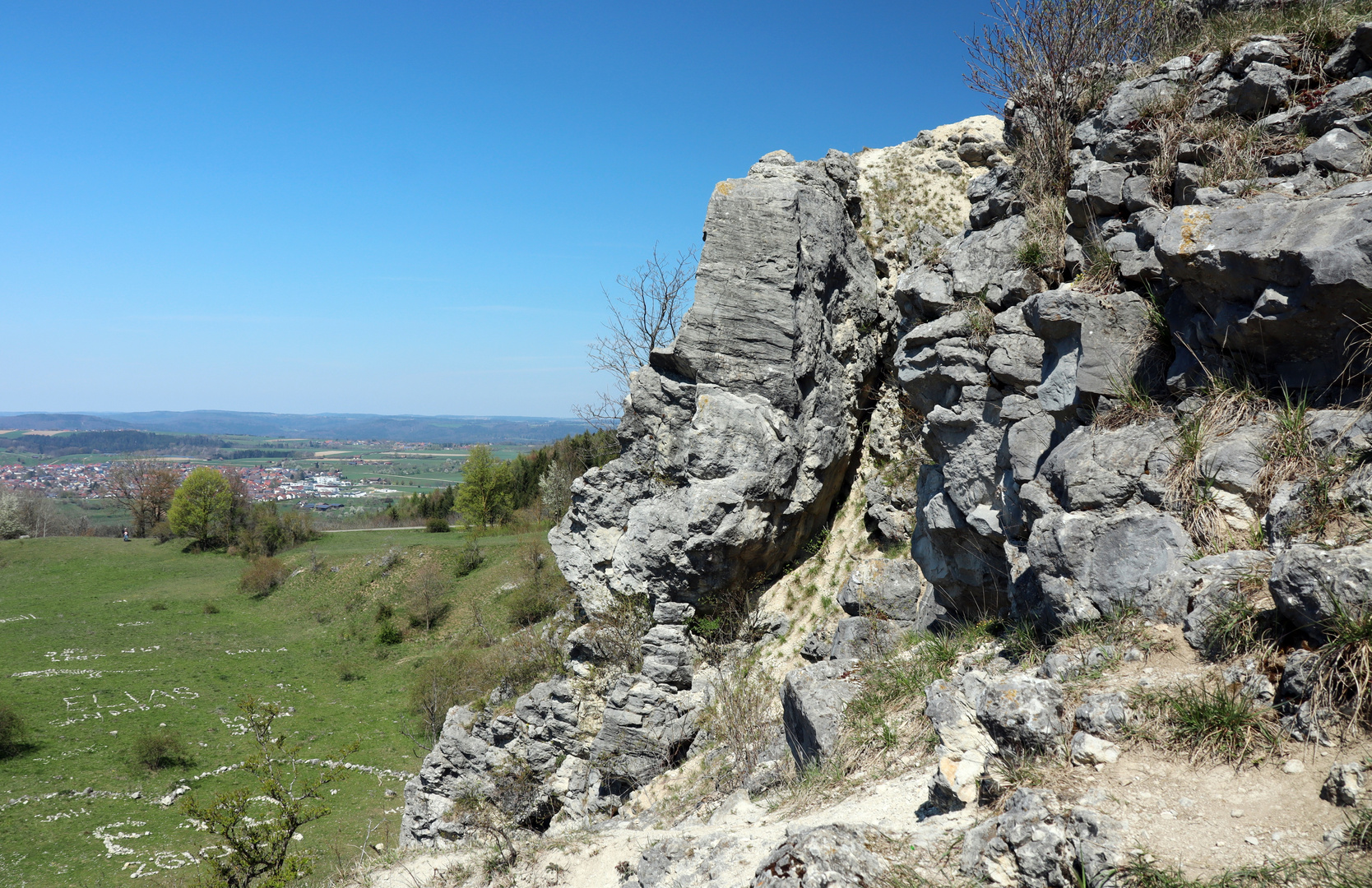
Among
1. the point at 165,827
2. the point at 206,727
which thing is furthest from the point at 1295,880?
the point at 206,727

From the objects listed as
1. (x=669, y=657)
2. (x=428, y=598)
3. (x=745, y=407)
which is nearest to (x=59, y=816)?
(x=428, y=598)

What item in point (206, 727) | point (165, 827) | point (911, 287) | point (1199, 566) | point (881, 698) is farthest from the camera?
point (206, 727)

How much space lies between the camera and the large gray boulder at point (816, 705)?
7.46m

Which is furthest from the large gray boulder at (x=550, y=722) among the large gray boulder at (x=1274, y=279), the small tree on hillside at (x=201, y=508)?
the small tree on hillside at (x=201, y=508)

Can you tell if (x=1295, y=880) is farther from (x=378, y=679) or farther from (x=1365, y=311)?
(x=378, y=679)

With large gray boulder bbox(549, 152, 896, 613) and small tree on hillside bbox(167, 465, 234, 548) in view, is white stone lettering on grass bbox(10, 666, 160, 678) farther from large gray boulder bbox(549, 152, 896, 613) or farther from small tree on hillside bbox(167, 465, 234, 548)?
large gray boulder bbox(549, 152, 896, 613)

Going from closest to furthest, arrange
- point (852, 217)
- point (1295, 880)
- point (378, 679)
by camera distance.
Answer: point (1295, 880)
point (852, 217)
point (378, 679)

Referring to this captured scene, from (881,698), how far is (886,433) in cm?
822

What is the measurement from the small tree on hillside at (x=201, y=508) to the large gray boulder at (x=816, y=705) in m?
57.8

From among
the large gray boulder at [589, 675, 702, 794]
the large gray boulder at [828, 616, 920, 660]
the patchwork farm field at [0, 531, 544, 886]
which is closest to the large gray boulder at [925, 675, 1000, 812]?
the large gray boulder at [828, 616, 920, 660]

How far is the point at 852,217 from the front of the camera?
16.3m

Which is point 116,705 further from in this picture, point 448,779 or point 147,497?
point 147,497

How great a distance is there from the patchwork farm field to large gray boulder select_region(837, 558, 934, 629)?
11.5 meters

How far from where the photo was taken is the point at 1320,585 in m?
3.95
